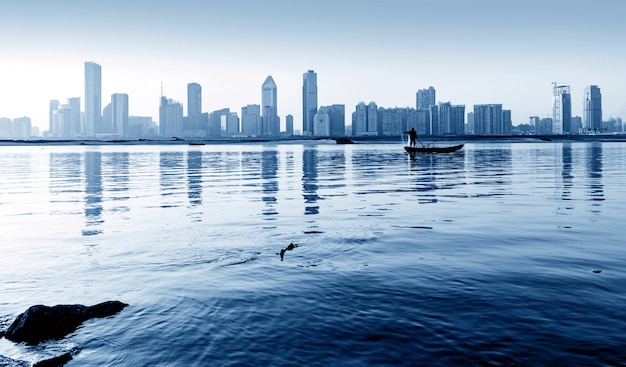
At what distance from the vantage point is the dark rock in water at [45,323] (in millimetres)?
10344

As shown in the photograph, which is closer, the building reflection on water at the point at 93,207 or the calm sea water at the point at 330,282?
the calm sea water at the point at 330,282

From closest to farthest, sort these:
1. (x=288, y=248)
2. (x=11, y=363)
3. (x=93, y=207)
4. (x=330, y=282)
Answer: (x=11, y=363)
(x=330, y=282)
(x=288, y=248)
(x=93, y=207)

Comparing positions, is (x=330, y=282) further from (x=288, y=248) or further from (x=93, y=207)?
(x=93, y=207)

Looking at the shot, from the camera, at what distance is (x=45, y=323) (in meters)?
10.6

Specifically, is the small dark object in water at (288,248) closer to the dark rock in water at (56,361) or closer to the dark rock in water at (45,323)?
the dark rock in water at (45,323)

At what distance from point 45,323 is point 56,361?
1.75 meters

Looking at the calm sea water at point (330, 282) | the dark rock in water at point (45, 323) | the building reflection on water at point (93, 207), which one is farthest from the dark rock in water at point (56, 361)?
the building reflection on water at point (93, 207)

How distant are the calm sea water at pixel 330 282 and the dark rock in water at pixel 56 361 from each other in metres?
0.18

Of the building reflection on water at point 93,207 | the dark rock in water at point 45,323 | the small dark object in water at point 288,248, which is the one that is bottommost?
the dark rock in water at point 45,323

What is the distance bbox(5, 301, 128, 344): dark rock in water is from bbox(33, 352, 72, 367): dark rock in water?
3.85 ft

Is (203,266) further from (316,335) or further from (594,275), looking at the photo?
(594,275)

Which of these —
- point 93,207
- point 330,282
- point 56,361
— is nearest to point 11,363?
point 56,361

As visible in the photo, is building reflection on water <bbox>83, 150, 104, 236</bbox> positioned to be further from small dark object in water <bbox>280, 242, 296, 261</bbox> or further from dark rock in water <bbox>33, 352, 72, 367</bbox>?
dark rock in water <bbox>33, 352, 72, 367</bbox>

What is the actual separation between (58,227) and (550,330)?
2156 centimetres
